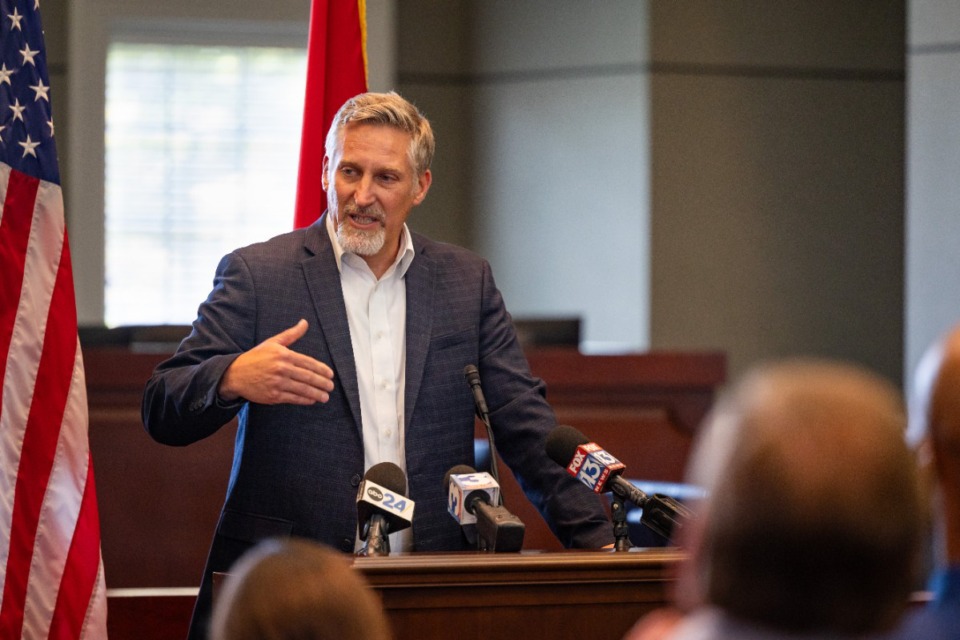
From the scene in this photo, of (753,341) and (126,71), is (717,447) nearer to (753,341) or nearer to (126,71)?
(753,341)

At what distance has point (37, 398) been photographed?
2.81 meters

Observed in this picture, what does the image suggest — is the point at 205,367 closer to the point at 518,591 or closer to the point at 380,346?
the point at 380,346

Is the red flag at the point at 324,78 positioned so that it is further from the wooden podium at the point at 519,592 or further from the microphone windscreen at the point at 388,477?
the wooden podium at the point at 519,592

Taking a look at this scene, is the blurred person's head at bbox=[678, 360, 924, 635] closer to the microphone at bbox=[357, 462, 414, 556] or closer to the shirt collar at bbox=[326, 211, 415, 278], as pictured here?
the microphone at bbox=[357, 462, 414, 556]

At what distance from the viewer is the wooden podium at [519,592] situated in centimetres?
204

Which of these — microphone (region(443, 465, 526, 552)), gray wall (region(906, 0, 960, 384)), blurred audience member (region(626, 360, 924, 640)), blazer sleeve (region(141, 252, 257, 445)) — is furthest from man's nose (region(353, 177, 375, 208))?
gray wall (region(906, 0, 960, 384))

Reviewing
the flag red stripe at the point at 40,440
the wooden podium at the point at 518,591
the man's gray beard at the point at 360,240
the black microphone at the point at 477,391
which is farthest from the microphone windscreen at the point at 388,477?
the flag red stripe at the point at 40,440

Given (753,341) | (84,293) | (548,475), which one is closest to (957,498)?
(548,475)

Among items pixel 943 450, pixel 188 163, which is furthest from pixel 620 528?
pixel 188 163

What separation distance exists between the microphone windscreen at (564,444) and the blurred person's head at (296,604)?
1251 mm

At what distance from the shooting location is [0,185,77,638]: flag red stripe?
2.74 m

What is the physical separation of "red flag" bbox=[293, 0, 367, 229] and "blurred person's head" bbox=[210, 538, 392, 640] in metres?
2.49

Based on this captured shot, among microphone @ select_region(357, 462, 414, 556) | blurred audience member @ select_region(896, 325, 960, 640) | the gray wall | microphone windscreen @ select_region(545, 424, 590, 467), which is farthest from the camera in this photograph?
the gray wall

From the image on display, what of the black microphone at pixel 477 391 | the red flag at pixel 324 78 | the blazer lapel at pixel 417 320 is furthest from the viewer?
the red flag at pixel 324 78
